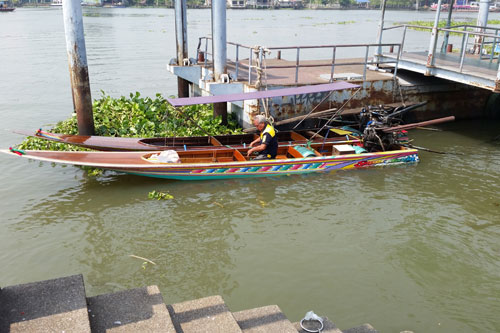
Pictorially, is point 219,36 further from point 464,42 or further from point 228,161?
point 464,42

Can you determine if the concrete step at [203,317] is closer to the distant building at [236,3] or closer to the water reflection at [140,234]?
the water reflection at [140,234]

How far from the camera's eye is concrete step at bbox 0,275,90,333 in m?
3.85

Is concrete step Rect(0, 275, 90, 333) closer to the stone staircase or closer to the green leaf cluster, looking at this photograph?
the stone staircase

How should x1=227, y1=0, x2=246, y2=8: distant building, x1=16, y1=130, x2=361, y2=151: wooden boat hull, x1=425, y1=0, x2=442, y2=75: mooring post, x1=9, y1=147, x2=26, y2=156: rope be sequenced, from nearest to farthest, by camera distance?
x1=9, y1=147, x2=26, y2=156: rope
x1=16, y1=130, x2=361, y2=151: wooden boat hull
x1=425, y1=0, x2=442, y2=75: mooring post
x1=227, y1=0, x2=246, y2=8: distant building

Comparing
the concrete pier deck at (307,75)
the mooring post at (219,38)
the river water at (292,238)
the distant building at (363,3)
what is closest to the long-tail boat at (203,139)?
the river water at (292,238)

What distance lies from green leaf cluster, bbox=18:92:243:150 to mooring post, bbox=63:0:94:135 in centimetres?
79

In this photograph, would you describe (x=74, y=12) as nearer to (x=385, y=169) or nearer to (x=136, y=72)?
(x=385, y=169)

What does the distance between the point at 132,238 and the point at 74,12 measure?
20.0ft

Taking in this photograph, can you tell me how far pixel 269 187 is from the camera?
10258 millimetres

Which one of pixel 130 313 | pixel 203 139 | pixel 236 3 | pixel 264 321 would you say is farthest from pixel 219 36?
pixel 236 3

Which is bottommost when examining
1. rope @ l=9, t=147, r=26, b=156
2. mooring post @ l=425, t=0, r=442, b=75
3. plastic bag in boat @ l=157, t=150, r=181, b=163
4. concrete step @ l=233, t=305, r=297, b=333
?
concrete step @ l=233, t=305, r=297, b=333

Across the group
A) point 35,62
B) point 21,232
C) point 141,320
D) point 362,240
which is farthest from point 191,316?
point 35,62

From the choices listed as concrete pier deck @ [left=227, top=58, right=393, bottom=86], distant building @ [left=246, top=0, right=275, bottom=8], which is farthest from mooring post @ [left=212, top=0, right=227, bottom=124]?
distant building @ [left=246, top=0, right=275, bottom=8]

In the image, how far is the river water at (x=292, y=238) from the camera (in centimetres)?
658
